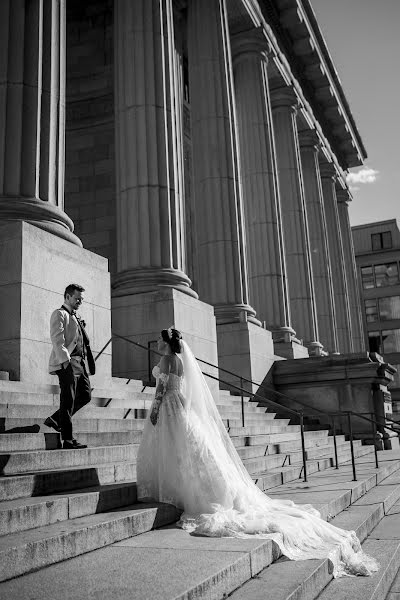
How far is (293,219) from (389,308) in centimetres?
3014

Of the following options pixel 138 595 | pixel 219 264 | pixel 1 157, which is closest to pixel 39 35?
pixel 1 157

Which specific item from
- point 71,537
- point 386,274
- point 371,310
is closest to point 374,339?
point 371,310

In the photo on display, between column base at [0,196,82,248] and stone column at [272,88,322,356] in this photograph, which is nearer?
column base at [0,196,82,248]

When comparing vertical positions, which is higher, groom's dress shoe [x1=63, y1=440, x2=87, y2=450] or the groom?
the groom

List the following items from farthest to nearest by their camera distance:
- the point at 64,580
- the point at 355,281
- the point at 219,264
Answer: the point at 355,281 < the point at 219,264 < the point at 64,580

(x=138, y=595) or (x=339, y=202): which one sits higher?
(x=339, y=202)

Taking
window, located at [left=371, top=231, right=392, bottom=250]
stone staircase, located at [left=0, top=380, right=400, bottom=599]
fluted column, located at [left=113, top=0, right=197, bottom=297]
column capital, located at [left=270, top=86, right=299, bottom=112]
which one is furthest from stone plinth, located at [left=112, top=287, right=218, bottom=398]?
window, located at [left=371, top=231, right=392, bottom=250]

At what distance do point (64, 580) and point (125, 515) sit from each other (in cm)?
150

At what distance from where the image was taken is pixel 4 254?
31.3 feet

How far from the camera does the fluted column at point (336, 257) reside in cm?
3456

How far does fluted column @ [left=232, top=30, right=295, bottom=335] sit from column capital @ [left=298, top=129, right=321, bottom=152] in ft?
23.2

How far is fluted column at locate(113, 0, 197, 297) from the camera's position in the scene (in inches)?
589

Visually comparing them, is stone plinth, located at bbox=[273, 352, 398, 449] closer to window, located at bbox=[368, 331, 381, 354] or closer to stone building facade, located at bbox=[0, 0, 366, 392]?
stone building facade, located at bbox=[0, 0, 366, 392]

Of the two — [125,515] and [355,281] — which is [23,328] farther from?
[355,281]
